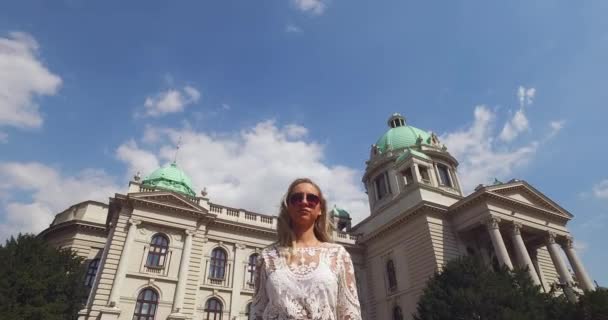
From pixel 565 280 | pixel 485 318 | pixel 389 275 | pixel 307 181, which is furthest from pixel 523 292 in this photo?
pixel 307 181

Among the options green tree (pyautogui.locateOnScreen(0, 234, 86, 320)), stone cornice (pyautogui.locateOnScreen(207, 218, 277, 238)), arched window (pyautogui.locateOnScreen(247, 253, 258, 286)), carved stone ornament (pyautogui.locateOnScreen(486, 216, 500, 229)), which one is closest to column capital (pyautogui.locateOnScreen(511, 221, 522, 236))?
carved stone ornament (pyautogui.locateOnScreen(486, 216, 500, 229))

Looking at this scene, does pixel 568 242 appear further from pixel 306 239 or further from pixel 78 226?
pixel 78 226

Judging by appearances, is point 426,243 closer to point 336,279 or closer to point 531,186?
point 531,186

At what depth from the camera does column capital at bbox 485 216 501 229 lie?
88.5 ft

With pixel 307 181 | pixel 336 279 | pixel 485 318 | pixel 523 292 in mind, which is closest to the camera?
pixel 336 279

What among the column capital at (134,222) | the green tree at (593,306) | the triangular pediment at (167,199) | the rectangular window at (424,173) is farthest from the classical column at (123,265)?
the rectangular window at (424,173)

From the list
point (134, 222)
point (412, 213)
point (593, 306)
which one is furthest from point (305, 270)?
point (412, 213)

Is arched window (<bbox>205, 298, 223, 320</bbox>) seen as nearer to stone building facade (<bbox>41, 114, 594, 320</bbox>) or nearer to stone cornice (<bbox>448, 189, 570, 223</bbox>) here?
stone building facade (<bbox>41, 114, 594, 320</bbox>)

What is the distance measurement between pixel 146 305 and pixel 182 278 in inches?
107

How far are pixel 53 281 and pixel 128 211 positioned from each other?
20.4 feet

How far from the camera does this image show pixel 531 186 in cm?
3159

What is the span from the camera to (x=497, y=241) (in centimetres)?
2634

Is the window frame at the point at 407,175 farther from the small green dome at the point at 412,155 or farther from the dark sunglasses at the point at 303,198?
the dark sunglasses at the point at 303,198

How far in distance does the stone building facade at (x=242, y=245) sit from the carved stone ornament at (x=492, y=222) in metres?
0.08
